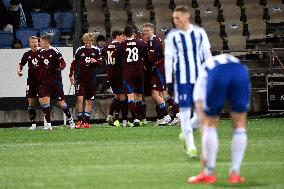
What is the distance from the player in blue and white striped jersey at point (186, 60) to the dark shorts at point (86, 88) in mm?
9388

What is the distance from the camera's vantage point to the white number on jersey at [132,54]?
22844mm

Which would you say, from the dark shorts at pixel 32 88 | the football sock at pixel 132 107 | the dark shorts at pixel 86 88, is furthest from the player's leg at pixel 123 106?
the dark shorts at pixel 32 88

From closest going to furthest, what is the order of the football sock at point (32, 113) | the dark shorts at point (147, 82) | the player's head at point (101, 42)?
the football sock at point (32, 113)
the dark shorts at point (147, 82)
the player's head at point (101, 42)

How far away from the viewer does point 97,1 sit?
2988 cm

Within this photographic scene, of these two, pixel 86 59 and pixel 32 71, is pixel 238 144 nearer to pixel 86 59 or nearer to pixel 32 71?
pixel 86 59

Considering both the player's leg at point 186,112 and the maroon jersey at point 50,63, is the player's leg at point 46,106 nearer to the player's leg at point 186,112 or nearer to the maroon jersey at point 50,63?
the maroon jersey at point 50,63

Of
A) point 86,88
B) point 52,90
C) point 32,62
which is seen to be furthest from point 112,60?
point 32,62

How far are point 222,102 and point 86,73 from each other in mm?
13288

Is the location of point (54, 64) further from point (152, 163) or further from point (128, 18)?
point (152, 163)

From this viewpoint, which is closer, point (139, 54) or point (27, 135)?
point (27, 135)

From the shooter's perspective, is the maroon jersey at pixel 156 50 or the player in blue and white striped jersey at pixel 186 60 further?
the maroon jersey at pixel 156 50

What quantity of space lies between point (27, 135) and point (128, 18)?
9.35m

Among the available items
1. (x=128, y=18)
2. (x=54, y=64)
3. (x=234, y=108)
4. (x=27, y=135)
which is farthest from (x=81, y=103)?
(x=234, y=108)

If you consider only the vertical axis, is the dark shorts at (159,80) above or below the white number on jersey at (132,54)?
below
